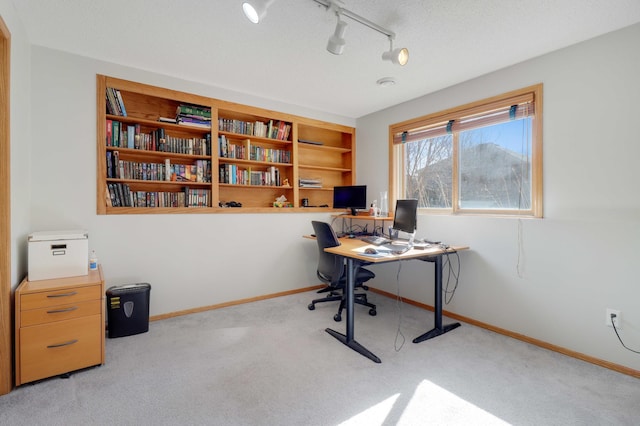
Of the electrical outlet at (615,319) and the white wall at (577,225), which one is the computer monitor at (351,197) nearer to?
the white wall at (577,225)

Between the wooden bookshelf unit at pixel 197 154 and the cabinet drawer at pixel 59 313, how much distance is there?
3.27 ft

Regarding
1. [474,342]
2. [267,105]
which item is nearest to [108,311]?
[267,105]

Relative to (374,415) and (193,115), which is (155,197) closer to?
(193,115)

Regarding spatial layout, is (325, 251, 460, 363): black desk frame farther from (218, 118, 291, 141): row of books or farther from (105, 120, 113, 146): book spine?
(105, 120, 113, 146): book spine

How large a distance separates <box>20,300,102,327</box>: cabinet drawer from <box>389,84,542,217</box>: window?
324cm

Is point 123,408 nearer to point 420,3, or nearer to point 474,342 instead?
point 474,342

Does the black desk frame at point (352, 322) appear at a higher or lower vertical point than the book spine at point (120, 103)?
lower

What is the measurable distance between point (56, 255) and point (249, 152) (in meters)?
2.05

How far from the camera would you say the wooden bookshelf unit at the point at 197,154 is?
2770 millimetres

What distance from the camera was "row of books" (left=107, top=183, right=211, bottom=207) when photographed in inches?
110

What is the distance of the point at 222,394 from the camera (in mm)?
1791

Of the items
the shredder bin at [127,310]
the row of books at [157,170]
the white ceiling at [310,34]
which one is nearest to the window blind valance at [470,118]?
the white ceiling at [310,34]

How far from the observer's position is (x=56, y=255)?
82.2 inches

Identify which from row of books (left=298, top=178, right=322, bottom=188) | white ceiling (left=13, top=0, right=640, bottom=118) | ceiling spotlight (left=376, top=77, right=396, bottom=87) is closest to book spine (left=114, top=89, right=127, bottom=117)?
white ceiling (left=13, top=0, right=640, bottom=118)
